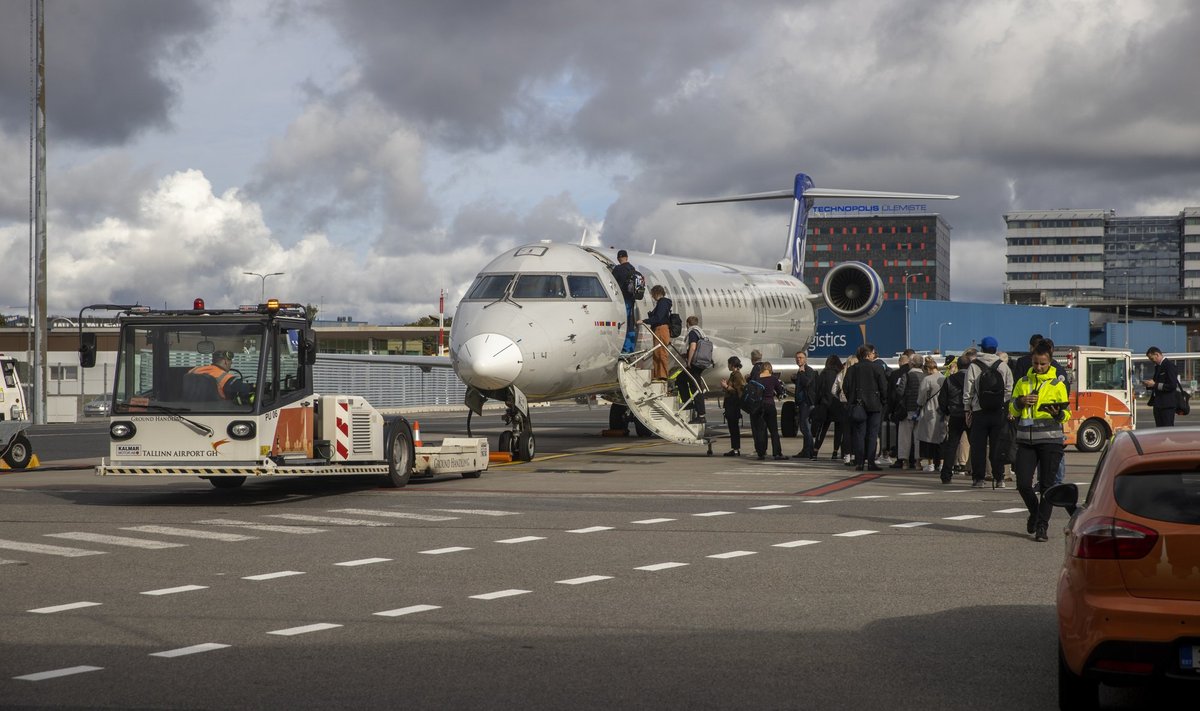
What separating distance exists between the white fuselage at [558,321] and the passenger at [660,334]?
234mm

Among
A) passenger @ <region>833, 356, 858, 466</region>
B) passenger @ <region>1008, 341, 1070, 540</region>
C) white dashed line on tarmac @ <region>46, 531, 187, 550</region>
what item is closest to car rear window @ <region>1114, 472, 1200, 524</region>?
passenger @ <region>1008, 341, 1070, 540</region>

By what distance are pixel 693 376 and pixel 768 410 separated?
2397 millimetres

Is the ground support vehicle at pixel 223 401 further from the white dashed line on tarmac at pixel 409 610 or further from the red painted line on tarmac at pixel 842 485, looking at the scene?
the white dashed line on tarmac at pixel 409 610

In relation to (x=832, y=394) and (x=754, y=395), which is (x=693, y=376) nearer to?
(x=754, y=395)

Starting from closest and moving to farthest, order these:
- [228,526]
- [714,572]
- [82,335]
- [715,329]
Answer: [714,572]
[228,526]
[82,335]
[715,329]

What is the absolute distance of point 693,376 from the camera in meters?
25.8

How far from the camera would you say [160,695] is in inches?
258

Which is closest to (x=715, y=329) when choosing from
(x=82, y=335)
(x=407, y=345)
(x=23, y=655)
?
(x=82, y=335)

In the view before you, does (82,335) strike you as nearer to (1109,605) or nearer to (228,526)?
(228,526)

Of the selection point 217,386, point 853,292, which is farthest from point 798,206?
Result: point 217,386

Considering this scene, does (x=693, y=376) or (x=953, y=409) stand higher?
(x=693, y=376)

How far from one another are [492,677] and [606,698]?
740mm

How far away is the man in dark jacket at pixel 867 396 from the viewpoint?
21.1 metres

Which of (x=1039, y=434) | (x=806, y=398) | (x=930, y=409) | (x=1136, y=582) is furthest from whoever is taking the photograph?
(x=806, y=398)
